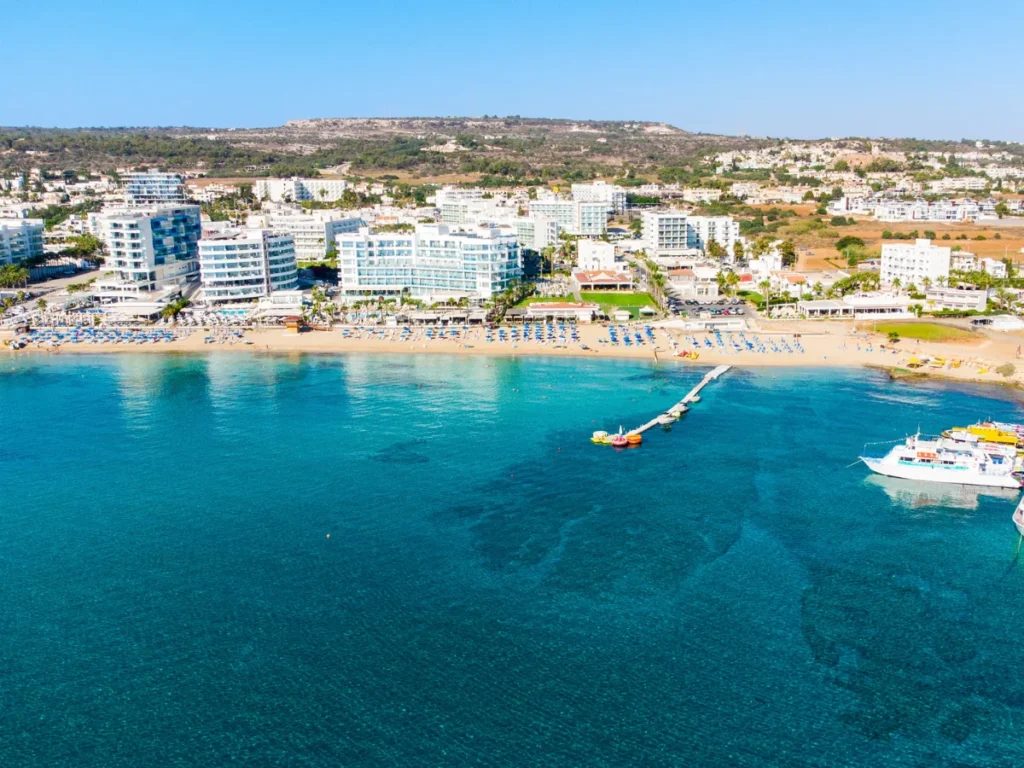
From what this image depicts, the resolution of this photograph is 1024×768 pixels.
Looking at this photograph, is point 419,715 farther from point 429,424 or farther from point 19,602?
point 429,424

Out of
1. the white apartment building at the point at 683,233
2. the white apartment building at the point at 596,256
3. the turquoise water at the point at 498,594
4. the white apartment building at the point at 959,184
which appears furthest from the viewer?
the white apartment building at the point at 959,184

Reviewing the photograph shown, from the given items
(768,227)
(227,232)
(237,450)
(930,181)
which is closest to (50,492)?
(237,450)

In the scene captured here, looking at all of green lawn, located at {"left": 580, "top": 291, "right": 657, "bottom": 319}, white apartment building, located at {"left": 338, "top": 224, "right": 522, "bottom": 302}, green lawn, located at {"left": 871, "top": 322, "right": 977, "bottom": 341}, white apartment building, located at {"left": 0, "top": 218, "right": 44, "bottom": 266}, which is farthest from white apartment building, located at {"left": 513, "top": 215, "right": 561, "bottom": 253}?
white apartment building, located at {"left": 0, "top": 218, "right": 44, "bottom": 266}

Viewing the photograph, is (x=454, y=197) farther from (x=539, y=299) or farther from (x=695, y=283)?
(x=695, y=283)

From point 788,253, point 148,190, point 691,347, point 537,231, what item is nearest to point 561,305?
point 691,347

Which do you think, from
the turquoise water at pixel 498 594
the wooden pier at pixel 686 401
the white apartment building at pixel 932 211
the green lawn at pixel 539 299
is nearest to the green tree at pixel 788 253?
the white apartment building at pixel 932 211

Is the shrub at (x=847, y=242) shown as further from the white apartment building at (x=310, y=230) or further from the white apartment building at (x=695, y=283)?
the white apartment building at (x=310, y=230)
